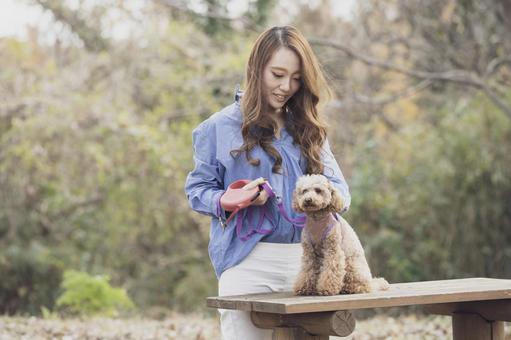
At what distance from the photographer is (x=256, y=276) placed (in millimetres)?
3742

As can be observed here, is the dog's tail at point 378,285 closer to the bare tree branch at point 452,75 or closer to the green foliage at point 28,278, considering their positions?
the bare tree branch at point 452,75

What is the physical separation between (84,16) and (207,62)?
7.58 ft

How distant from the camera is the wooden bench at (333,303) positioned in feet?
11.0

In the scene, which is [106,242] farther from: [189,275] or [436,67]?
[436,67]

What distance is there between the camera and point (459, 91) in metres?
14.0

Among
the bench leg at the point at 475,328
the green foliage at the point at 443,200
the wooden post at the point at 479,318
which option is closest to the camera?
the wooden post at the point at 479,318

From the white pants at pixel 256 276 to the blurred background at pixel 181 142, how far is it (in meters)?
6.93

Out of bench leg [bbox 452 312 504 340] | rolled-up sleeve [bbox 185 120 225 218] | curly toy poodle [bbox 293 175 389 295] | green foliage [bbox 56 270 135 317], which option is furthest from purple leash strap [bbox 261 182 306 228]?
green foliage [bbox 56 270 135 317]

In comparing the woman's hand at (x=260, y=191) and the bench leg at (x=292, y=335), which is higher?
the woman's hand at (x=260, y=191)

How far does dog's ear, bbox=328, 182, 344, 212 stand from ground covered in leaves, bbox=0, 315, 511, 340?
10.3 feet

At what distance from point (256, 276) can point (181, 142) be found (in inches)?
340

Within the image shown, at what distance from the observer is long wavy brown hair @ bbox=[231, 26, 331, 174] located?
12.1 ft

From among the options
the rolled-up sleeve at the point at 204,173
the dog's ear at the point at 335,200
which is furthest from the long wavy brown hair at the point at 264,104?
the dog's ear at the point at 335,200

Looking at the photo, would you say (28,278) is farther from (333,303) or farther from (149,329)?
(333,303)
